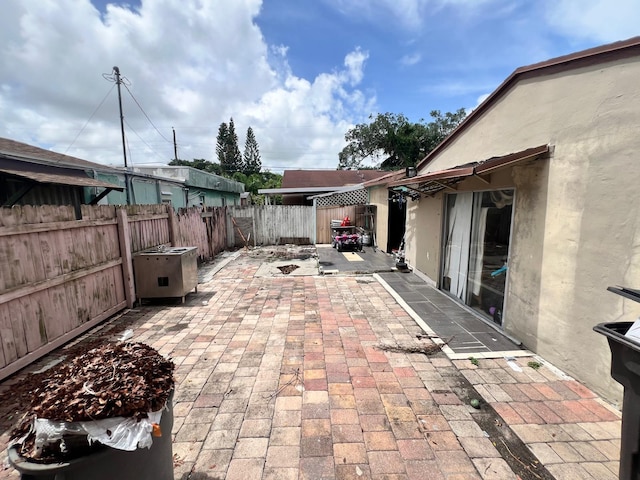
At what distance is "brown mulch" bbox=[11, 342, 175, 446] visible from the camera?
1376 mm

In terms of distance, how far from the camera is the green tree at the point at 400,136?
26812 mm

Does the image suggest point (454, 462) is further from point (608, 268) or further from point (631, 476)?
point (608, 268)

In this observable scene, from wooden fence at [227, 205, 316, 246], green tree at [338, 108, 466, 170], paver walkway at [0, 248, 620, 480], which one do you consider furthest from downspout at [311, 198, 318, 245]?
green tree at [338, 108, 466, 170]

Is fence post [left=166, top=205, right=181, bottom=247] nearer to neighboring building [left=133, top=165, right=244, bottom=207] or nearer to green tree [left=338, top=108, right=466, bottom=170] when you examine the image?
neighboring building [left=133, top=165, right=244, bottom=207]

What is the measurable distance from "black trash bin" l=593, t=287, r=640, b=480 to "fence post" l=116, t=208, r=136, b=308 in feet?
20.8

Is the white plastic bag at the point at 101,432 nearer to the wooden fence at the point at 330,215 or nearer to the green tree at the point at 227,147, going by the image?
the wooden fence at the point at 330,215

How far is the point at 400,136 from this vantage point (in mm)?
26781

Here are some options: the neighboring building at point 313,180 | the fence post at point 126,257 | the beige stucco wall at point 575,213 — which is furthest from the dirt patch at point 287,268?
the neighboring building at point 313,180

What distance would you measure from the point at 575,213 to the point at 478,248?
1867 millimetres

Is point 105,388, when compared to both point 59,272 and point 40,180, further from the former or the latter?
point 40,180

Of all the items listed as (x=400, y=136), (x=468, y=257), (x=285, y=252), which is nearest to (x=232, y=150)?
(x=400, y=136)

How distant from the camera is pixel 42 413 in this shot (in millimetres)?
1363

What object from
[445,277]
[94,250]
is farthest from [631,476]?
[94,250]

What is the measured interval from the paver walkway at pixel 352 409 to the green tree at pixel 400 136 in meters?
25.6
